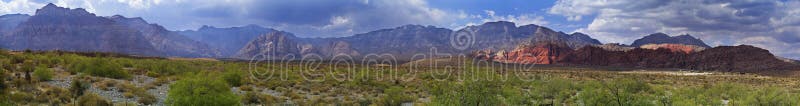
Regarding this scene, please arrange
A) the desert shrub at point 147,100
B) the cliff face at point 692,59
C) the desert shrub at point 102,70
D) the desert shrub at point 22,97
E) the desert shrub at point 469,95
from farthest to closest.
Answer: the cliff face at point 692,59 < the desert shrub at point 102,70 < the desert shrub at point 147,100 < the desert shrub at point 22,97 < the desert shrub at point 469,95

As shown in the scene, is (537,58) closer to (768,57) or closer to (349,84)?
(768,57)

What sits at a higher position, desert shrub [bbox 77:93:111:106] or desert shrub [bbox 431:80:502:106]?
desert shrub [bbox 431:80:502:106]

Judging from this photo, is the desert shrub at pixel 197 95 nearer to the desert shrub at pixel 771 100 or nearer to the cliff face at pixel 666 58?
the desert shrub at pixel 771 100

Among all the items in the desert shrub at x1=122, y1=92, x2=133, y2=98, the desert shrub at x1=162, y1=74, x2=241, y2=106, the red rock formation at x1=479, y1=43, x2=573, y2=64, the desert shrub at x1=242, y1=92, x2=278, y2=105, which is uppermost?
the red rock formation at x1=479, y1=43, x2=573, y2=64

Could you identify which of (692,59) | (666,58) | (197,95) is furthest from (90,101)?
(666,58)

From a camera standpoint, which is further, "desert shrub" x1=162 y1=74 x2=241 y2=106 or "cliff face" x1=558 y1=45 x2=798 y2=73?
"cliff face" x1=558 y1=45 x2=798 y2=73

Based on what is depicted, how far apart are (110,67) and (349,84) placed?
12711 mm


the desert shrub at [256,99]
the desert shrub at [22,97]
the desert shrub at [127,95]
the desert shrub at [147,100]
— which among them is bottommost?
the desert shrub at [256,99]

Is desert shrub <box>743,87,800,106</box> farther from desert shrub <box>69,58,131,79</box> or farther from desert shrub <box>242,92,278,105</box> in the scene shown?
desert shrub <box>69,58,131,79</box>

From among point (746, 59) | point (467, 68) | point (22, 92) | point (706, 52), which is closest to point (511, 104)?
point (467, 68)

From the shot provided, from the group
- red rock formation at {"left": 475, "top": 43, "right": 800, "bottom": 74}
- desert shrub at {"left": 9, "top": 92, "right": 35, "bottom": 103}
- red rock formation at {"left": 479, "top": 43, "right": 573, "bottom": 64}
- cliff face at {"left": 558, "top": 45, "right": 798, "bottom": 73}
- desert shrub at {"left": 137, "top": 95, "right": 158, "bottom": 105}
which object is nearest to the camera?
desert shrub at {"left": 9, "top": 92, "right": 35, "bottom": 103}

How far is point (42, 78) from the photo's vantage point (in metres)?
22.6

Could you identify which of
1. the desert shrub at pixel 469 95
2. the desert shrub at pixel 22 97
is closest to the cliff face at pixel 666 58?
the desert shrub at pixel 469 95

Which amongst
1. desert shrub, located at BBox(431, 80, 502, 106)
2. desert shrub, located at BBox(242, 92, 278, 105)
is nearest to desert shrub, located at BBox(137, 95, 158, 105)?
desert shrub, located at BBox(242, 92, 278, 105)
